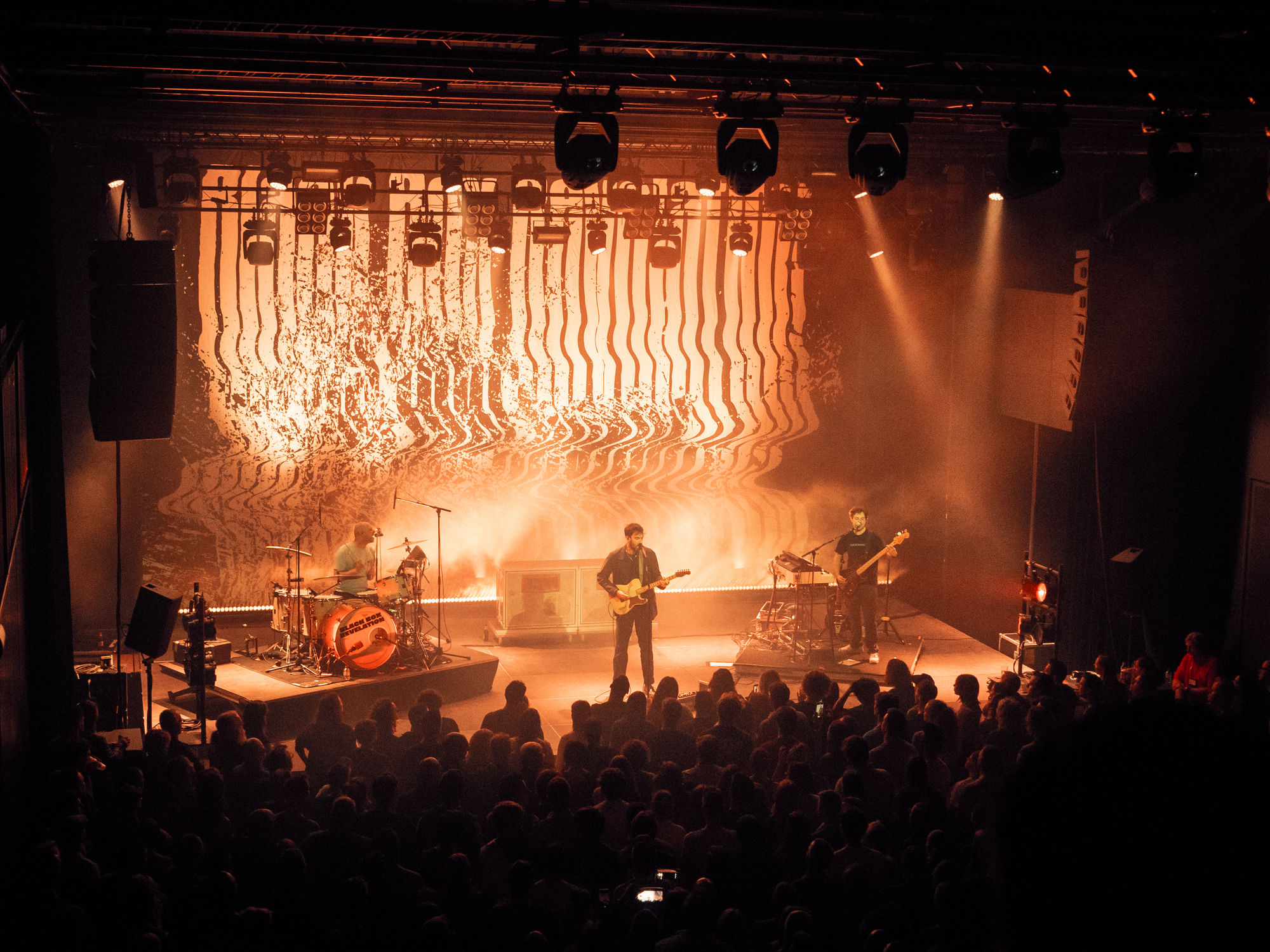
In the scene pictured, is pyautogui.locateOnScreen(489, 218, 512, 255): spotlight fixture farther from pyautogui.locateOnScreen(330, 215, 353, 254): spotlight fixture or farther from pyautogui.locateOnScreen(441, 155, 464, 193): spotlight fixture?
pyautogui.locateOnScreen(330, 215, 353, 254): spotlight fixture

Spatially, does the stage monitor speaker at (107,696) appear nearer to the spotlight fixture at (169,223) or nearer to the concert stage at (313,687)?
the concert stage at (313,687)

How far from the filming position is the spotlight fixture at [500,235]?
11.6m

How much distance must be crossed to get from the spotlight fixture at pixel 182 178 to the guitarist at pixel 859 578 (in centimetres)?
724

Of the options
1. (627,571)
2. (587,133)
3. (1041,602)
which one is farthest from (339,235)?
(1041,602)

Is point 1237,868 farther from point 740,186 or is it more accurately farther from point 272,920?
point 740,186

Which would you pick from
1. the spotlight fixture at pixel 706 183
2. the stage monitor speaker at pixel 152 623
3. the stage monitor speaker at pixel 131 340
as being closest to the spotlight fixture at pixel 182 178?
the stage monitor speaker at pixel 131 340

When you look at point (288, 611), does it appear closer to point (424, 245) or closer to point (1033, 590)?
point (424, 245)

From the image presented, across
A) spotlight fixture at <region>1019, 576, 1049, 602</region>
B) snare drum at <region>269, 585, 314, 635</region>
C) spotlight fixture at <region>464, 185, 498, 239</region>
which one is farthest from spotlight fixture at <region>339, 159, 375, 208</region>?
spotlight fixture at <region>1019, 576, 1049, 602</region>

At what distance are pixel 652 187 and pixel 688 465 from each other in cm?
344

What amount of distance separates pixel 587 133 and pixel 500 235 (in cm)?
486

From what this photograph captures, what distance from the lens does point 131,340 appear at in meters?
8.09

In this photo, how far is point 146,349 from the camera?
8141mm

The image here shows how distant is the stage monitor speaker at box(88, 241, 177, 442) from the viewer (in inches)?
316

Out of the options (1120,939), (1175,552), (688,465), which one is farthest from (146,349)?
(1175,552)
